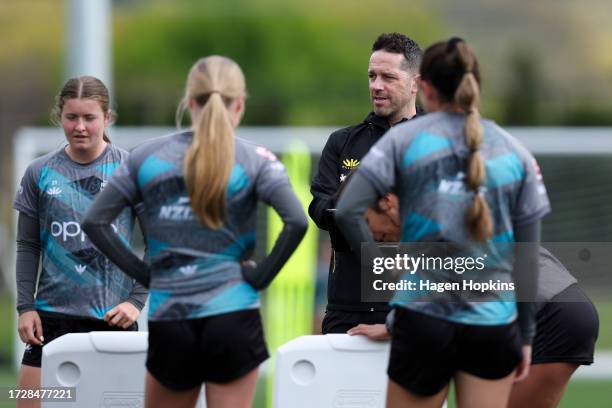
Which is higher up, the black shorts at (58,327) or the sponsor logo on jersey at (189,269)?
the sponsor logo on jersey at (189,269)

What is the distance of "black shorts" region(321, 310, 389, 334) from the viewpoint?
5.52 metres

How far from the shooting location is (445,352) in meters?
4.20

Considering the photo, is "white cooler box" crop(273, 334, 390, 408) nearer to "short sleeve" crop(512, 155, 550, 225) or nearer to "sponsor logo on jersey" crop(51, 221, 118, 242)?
"short sleeve" crop(512, 155, 550, 225)

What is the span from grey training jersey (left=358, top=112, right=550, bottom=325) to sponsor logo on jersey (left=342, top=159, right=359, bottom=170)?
1251 millimetres

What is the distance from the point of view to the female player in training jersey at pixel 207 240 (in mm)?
4246

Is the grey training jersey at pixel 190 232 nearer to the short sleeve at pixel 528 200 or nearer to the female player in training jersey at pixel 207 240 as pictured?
the female player in training jersey at pixel 207 240

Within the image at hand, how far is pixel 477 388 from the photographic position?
167 inches

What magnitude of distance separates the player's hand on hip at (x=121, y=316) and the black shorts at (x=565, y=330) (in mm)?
1694

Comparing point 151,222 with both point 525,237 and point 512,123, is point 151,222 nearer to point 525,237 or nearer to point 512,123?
point 525,237

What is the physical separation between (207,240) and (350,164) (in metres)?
1.46

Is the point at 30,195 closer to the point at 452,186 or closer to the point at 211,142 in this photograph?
the point at 211,142

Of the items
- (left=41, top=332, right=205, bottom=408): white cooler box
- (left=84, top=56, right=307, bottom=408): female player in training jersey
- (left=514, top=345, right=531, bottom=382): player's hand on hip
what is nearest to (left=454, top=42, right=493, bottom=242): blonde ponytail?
(left=514, top=345, right=531, bottom=382): player's hand on hip

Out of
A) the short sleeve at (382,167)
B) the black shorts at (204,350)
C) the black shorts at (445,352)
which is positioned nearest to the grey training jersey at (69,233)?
the black shorts at (204,350)

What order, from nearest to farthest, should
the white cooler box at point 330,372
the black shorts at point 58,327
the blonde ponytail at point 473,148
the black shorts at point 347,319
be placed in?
1. the blonde ponytail at point 473,148
2. the white cooler box at point 330,372
3. the black shorts at point 58,327
4. the black shorts at point 347,319
